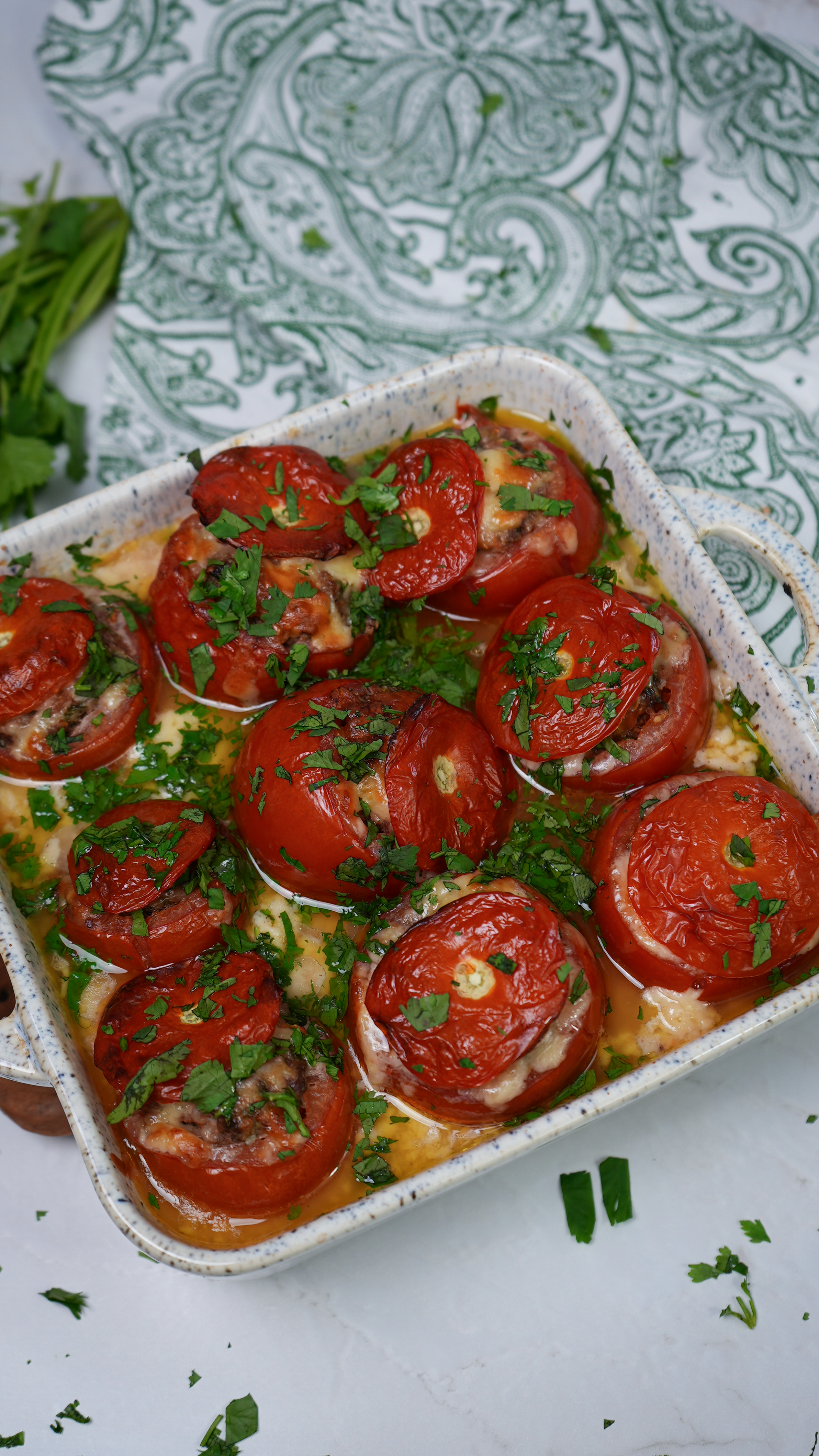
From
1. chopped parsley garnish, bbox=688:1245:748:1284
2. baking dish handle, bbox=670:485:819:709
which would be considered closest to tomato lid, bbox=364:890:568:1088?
baking dish handle, bbox=670:485:819:709

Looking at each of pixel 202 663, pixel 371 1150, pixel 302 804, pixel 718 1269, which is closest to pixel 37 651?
pixel 202 663

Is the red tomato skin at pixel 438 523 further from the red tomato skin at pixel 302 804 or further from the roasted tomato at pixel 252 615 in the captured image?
the red tomato skin at pixel 302 804

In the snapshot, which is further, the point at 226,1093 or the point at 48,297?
the point at 48,297

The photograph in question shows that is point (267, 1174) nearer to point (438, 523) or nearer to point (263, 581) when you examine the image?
point (263, 581)

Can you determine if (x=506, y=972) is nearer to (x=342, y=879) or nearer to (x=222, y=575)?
(x=342, y=879)

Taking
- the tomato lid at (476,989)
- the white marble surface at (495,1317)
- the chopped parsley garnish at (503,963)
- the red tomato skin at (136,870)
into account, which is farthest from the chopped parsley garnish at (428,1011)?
the white marble surface at (495,1317)

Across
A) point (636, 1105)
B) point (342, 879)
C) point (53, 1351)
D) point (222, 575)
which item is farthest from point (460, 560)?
point (53, 1351)
